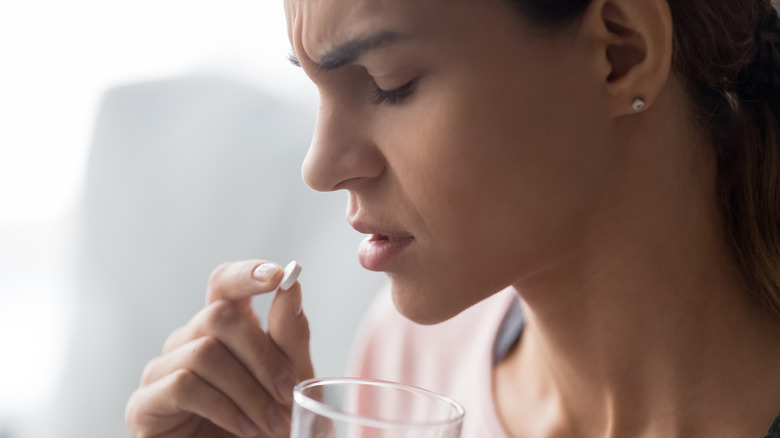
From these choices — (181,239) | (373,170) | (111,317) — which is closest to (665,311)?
(373,170)

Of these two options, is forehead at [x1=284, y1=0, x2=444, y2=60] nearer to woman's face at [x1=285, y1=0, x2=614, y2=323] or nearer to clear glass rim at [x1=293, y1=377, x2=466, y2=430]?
woman's face at [x1=285, y1=0, x2=614, y2=323]

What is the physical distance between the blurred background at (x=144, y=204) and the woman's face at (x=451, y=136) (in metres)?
0.59

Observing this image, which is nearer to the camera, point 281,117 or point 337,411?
point 337,411

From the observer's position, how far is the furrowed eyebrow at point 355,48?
0.74 metres

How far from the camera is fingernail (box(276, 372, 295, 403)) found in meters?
0.90

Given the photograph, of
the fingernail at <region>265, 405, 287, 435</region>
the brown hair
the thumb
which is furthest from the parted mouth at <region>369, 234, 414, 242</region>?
the brown hair

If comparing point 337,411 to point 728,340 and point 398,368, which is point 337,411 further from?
point 398,368

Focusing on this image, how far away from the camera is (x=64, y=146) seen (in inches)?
57.6

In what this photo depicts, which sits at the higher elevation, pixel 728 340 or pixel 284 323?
pixel 284 323

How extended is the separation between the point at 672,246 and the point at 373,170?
1.10ft

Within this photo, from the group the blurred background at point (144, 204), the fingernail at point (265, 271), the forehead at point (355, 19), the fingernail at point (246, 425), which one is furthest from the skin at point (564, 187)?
the blurred background at point (144, 204)

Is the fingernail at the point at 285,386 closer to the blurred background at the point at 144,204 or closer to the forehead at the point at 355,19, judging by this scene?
the forehead at the point at 355,19

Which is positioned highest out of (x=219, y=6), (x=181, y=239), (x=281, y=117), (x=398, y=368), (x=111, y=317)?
(x=219, y=6)

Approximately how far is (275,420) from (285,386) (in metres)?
0.04
